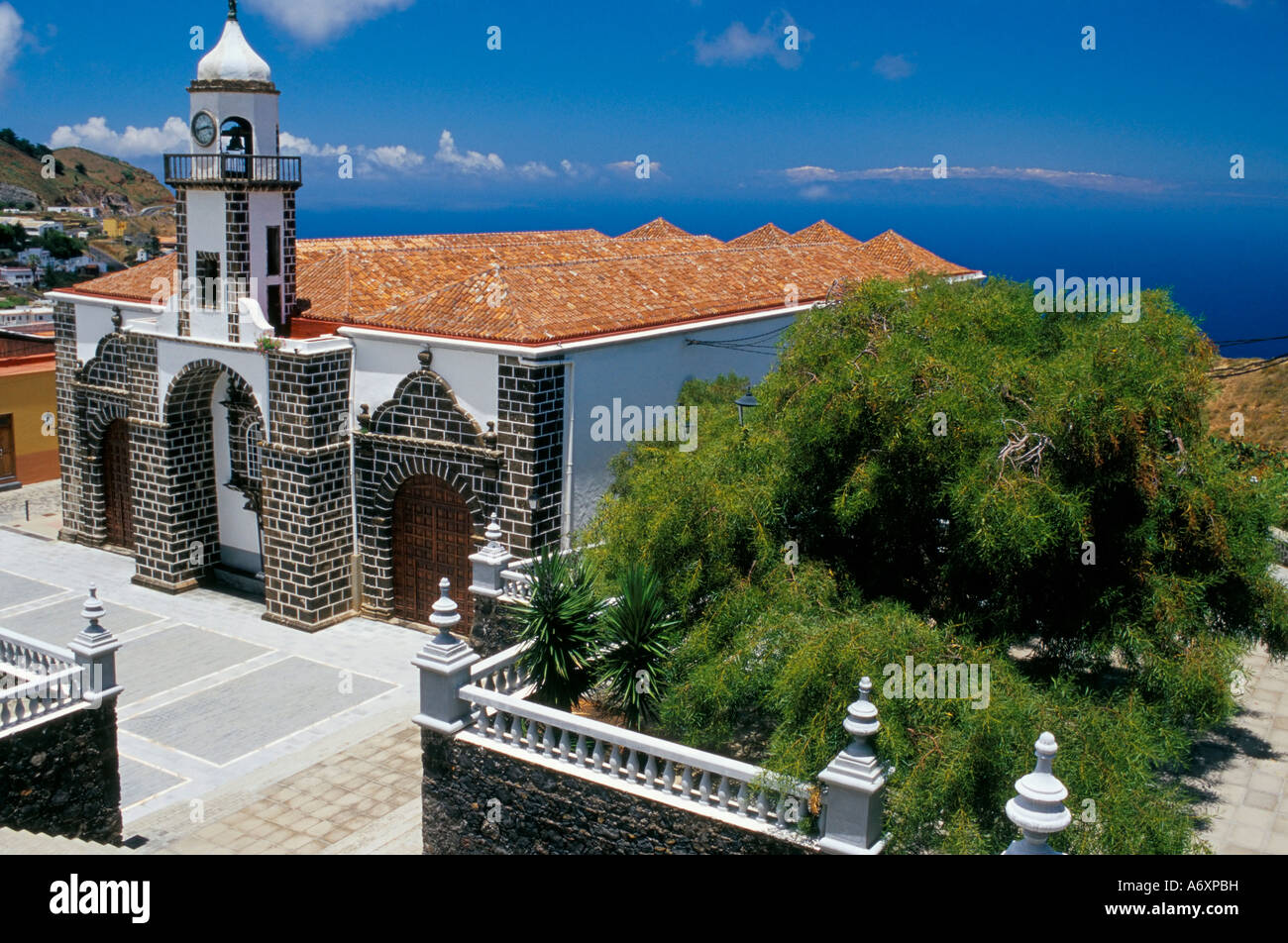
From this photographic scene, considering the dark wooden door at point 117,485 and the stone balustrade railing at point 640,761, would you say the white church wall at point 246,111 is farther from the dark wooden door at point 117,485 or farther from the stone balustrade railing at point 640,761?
the stone balustrade railing at point 640,761

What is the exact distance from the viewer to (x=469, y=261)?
79.1 feet

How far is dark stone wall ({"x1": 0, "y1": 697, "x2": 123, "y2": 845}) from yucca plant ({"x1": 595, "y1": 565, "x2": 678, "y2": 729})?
568cm

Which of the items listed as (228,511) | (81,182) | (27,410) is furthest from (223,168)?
(81,182)

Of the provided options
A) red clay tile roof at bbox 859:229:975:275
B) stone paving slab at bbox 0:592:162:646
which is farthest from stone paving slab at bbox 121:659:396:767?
red clay tile roof at bbox 859:229:975:275

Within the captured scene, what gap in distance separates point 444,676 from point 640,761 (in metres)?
2.22

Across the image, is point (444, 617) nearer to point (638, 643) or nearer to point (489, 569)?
point (638, 643)

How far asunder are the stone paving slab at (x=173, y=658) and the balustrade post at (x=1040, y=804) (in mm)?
13795

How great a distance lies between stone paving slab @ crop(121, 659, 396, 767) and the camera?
643 inches

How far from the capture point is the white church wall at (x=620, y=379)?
61.9 feet

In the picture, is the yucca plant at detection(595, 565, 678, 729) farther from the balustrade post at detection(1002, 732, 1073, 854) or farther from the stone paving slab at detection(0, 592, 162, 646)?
the stone paving slab at detection(0, 592, 162, 646)

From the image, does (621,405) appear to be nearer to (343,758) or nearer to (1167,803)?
(343,758)
